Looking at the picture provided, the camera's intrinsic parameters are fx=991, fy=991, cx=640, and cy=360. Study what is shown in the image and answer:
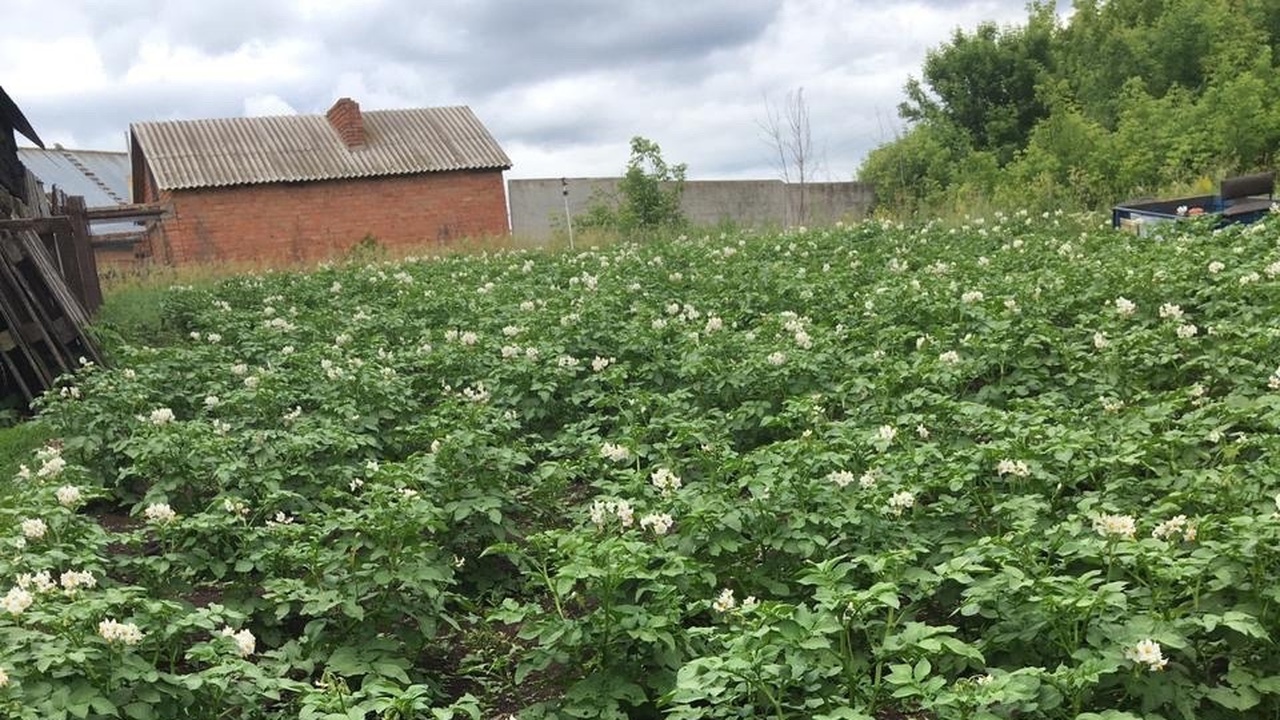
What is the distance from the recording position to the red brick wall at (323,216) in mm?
27688

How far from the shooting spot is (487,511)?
4105mm

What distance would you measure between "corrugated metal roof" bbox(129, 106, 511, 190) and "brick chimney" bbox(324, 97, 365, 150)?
0.19 meters

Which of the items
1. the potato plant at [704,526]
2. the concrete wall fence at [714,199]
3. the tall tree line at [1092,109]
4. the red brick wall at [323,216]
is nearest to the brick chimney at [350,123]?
the red brick wall at [323,216]

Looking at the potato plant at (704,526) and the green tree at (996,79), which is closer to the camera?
the potato plant at (704,526)

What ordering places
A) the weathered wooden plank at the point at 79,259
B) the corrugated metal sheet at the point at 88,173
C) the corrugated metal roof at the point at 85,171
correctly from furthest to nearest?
1. the corrugated metal roof at the point at 85,171
2. the corrugated metal sheet at the point at 88,173
3. the weathered wooden plank at the point at 79,259

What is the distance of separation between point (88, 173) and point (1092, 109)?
3299cm

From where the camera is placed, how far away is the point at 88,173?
3384 cm

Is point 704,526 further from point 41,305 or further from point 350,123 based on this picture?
point 350,123

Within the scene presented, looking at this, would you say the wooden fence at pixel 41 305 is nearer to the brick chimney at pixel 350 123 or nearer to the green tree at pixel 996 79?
the brick chimney at pixel 350 123

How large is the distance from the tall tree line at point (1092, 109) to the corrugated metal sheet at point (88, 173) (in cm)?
2467

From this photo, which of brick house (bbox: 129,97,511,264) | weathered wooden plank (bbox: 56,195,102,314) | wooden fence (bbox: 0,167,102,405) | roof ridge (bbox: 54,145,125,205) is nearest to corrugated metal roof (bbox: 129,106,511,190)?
brick house (bbox: 129,97,511,264)

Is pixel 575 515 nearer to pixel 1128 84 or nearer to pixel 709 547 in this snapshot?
pixel 709 547

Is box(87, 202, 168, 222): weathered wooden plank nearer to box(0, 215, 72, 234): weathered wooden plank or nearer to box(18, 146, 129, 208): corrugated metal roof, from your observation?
box(0, 215, 72, 234): weathered wooden plank

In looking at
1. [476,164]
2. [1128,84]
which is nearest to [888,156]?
[1128,84]
